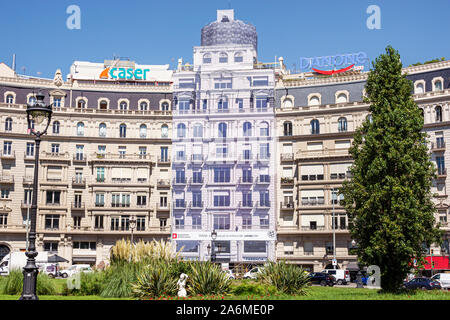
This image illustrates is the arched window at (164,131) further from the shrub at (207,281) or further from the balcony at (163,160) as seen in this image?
the shrub at (207,281)

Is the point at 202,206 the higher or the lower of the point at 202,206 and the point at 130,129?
the lower

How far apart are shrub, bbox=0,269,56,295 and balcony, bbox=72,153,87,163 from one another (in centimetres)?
4323

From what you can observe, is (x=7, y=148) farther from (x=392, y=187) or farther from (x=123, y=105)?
(x=392, y=187)

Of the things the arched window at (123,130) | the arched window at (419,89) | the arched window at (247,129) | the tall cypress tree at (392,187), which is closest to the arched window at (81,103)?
the arched window at (123,130)

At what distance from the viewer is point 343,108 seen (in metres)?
70.4

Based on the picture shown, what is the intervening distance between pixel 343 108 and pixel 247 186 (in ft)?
47.5

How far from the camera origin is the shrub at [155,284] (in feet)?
83.1

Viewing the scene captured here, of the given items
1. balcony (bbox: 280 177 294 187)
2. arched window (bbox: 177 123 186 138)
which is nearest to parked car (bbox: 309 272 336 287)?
balcony (bbox: 280 177 294 187)

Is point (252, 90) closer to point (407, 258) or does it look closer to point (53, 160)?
point (53, 160)

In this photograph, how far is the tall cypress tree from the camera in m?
31.3

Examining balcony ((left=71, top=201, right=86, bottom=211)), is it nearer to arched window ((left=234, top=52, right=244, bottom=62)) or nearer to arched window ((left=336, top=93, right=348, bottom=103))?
arched window ((left=234, top=52, right=244, bottom=62))

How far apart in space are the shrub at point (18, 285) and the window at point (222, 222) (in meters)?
41.2
